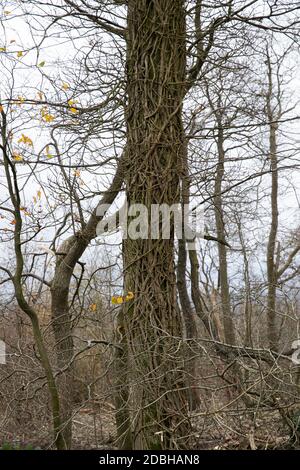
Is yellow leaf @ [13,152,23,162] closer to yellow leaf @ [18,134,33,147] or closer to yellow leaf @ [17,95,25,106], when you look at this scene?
yellow leaf @ [18,134,33,147]

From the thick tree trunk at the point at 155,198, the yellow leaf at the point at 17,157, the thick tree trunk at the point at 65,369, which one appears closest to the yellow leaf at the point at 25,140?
the yellow leaf at the point at 17,157

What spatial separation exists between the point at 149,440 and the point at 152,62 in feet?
11.3

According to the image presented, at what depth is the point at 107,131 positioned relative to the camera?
19.6ft

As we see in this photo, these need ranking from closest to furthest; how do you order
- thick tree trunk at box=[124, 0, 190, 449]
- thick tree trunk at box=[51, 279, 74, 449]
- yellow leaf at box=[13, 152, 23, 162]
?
thick tree trunk at box=[124, 0, 190, 449]
yellow leaf at box=[13, 152, 23, 162]
thick tree trunk at box=[51, 279, 74, 449]

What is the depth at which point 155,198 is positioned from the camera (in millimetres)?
4984

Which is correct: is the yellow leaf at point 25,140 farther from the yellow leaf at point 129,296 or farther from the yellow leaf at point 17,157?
the yellow leaf at point 129,296

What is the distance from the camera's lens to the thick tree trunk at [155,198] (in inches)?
182

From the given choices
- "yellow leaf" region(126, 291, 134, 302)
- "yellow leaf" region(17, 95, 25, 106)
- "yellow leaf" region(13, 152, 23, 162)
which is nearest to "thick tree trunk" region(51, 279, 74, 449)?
"yellow leaf" region(126, 291, 134, 302)

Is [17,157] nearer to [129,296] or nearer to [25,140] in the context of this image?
[25,140]

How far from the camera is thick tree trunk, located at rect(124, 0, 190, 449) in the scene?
4617 millimetres

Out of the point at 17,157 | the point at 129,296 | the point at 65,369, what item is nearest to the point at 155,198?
the point at 129,296
